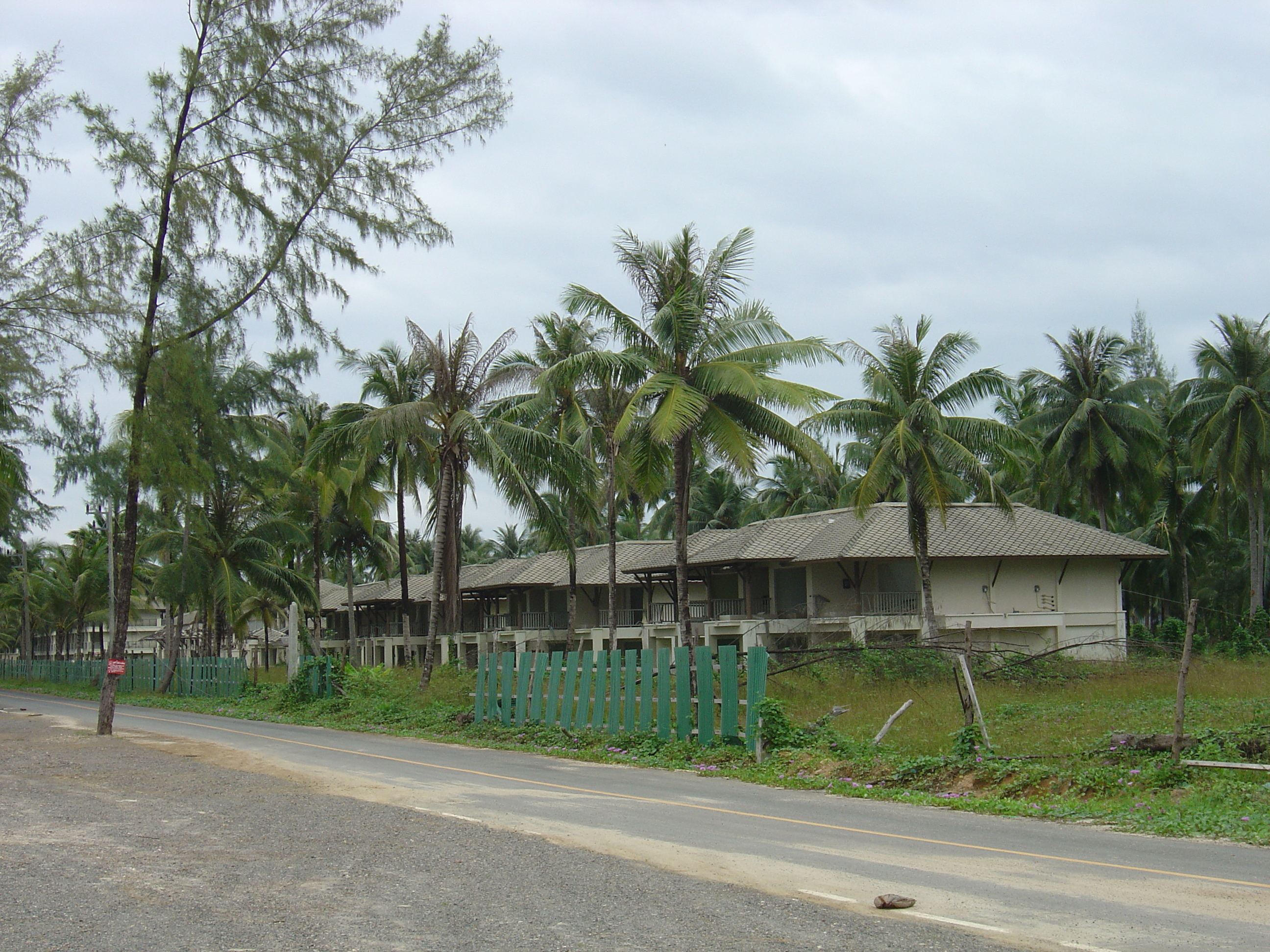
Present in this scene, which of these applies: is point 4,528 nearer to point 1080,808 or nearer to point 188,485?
point 188,485

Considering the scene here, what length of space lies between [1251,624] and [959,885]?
39.6 meters

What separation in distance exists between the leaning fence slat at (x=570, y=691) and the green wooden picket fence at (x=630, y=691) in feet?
0.04

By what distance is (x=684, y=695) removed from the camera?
59.2 ft

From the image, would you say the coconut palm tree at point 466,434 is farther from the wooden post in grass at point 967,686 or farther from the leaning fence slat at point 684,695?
the wooden post in grass at point 967,686

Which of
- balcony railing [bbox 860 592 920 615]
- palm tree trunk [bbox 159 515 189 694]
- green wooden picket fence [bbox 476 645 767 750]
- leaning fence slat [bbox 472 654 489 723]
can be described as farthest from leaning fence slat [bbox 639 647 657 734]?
palm tree trunk [bbox 159 515 189 694]

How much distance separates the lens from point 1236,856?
8883 millimetres

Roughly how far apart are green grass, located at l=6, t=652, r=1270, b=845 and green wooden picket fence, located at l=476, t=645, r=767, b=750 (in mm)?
340

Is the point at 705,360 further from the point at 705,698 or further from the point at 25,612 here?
the point at 25,612

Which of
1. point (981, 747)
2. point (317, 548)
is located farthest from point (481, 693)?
→ point (317, 548)

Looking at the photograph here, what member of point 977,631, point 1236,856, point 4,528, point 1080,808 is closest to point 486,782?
point 1080,808

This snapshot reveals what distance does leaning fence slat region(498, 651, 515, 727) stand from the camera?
21.8 metres

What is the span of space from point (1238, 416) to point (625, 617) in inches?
976

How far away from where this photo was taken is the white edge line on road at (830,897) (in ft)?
23.8

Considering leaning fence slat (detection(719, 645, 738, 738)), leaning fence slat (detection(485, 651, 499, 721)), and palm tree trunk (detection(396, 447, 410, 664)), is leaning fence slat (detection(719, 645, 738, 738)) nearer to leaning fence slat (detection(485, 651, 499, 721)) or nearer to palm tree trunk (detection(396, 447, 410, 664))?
leaning fence slat (detection(485, 651, 499, 721))
